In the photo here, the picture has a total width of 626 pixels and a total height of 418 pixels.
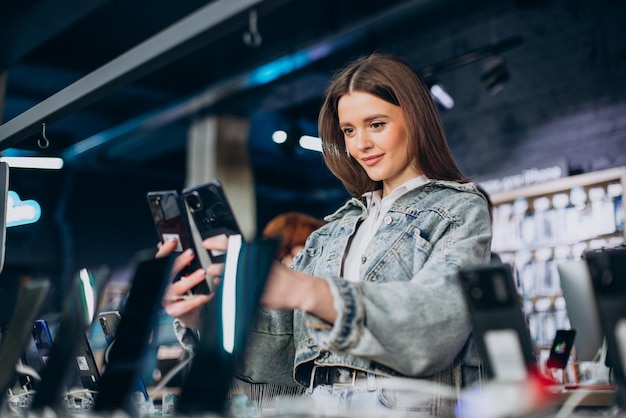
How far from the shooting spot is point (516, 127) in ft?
17.9

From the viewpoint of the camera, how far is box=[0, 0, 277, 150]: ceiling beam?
44.3 inches

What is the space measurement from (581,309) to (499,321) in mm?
1887

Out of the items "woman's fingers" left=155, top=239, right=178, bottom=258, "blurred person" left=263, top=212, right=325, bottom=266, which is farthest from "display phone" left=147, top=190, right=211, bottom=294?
"blurred person" left=263, top=212, right=325, bottom=266

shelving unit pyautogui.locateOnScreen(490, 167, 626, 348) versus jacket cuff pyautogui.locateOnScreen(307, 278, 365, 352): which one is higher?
shelving unit pyautogui.locateOnScreen(490, 167, 626, 348)

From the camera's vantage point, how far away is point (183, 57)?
6.43 m

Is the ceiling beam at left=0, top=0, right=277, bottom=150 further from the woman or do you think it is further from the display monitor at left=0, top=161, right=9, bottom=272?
the woman

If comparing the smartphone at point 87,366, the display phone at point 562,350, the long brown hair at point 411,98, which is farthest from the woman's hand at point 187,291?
the display phone at point 562,350

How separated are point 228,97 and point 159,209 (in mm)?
6050

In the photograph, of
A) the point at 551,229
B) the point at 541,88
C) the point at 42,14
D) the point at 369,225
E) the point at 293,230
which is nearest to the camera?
the point at 369,225

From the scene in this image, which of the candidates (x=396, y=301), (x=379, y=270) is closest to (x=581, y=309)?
(x=379, y=270)

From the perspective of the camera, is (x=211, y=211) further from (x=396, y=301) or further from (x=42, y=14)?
(x=42, y=14)

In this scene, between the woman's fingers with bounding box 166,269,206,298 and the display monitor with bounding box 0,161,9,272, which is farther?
the display monitor with bounding box 0,161,9,272

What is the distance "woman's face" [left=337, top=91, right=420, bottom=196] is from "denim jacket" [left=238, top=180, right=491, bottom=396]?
0.24ft

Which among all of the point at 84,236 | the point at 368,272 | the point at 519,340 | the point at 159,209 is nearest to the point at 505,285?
the point at 519,340
